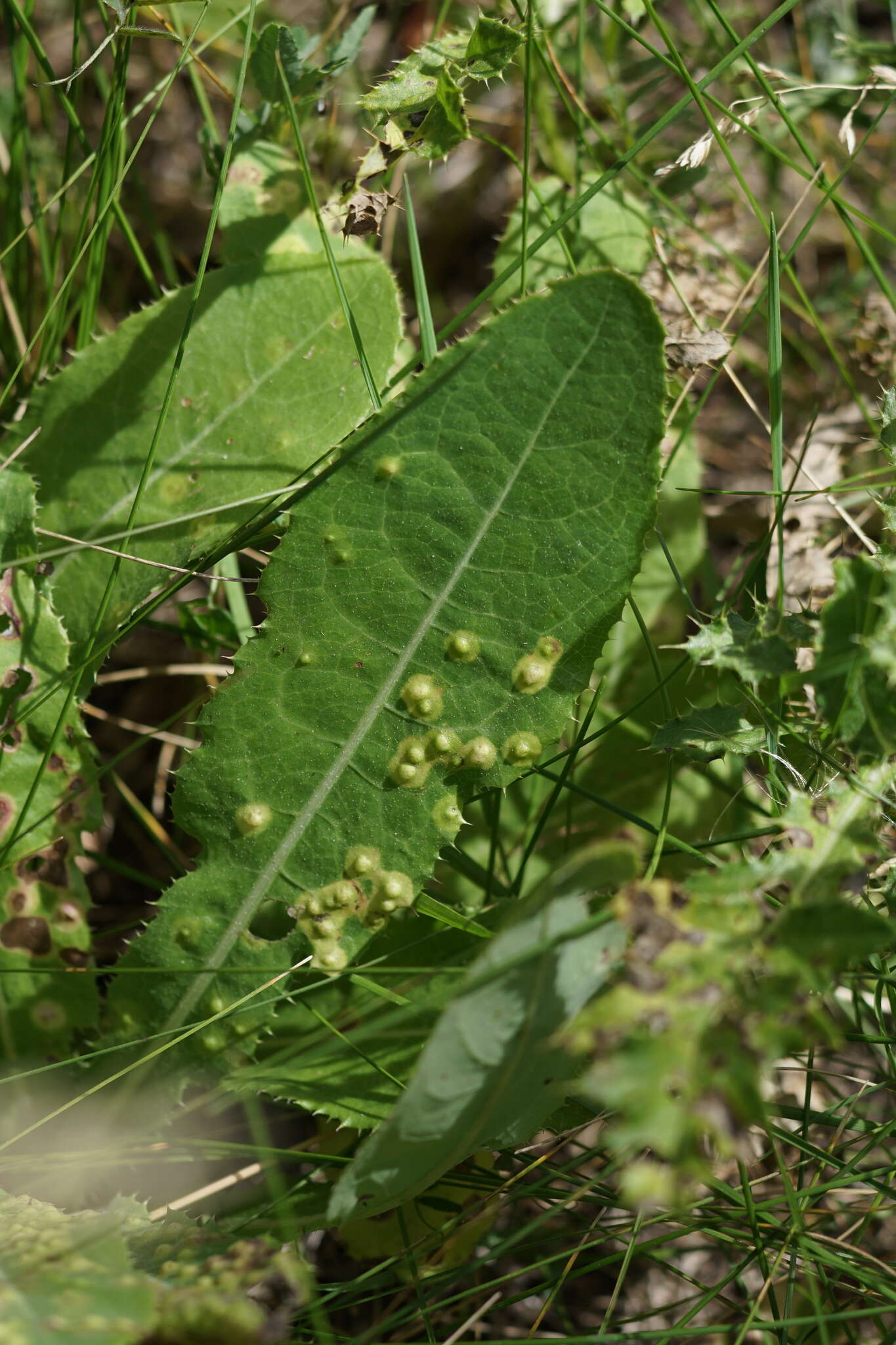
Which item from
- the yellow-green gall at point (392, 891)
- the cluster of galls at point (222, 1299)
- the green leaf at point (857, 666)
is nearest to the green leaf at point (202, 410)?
the yellow-green gall at point (392, 891)

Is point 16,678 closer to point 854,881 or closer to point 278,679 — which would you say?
point 278,679

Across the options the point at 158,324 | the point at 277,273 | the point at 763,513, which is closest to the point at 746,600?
the point at 763,513

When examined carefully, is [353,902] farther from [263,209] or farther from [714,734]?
[263,209]

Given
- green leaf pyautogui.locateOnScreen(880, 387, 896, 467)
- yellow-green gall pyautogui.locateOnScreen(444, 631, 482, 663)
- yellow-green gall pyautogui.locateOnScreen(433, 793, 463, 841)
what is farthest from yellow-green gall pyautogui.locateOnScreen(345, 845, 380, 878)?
green leaf pyautogui.locateOnScreen(880, 387, 896, 467)

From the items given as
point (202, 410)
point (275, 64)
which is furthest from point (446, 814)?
point (275, 64)

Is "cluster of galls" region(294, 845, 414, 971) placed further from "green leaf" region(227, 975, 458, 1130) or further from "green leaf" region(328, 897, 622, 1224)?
"green leaf" region(328, 897, 622, 1224)

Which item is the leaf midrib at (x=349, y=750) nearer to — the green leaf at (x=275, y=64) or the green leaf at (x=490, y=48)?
the green leaf at (x=490, y=48)

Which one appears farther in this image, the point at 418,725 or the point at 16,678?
the point at 16,678
